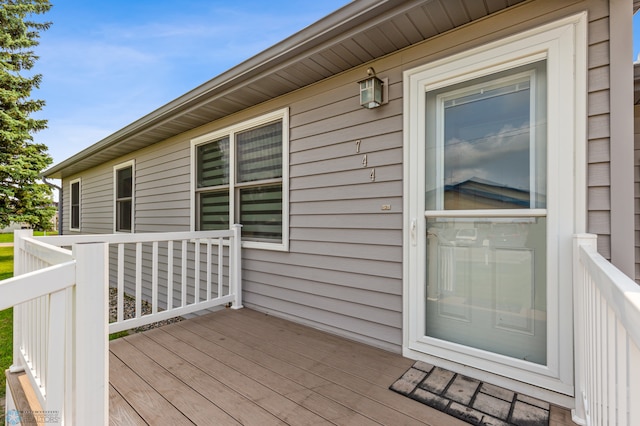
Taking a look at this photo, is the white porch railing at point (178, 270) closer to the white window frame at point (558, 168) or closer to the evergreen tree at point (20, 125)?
the white window frame at point (558, 168)

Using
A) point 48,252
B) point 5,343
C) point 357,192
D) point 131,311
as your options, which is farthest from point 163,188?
point 48,252

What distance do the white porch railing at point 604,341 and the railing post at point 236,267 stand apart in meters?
2.98

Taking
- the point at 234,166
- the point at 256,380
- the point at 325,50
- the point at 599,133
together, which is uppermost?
the point at 325,50

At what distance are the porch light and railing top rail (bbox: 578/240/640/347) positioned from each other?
178 centimetres

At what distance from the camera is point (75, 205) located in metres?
8.55

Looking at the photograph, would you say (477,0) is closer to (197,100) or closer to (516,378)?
(516,378)

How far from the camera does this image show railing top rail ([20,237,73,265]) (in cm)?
121

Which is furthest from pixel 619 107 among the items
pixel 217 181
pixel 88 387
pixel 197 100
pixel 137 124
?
pixel 137 124

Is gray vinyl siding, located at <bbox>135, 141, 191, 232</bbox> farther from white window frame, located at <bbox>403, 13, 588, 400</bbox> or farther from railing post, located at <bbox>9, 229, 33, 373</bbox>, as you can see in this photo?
white window frame, located at <bbox>403, 13, 588, 400</bbox>

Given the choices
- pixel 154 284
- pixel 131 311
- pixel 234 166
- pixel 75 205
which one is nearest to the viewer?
pixel 154 284

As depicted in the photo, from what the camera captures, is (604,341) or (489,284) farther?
(489,284)

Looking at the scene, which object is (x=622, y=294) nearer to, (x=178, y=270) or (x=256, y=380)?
(x=256, y=380)

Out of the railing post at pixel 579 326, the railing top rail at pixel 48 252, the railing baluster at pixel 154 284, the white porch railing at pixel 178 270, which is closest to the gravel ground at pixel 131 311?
the white porch railing at pixel 178 270

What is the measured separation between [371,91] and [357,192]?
32.6 inches
